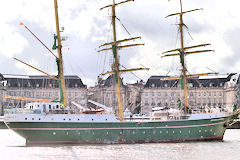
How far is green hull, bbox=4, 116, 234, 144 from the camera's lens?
153 ft

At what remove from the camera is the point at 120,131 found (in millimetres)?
50031

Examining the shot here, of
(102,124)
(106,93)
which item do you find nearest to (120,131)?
(102,124)

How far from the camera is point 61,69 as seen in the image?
51.1m

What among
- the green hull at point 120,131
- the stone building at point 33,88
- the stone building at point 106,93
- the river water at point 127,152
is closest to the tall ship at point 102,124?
the green hull at point 120,131

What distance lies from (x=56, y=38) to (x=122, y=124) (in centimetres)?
1316

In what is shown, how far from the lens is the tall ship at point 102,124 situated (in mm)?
46688

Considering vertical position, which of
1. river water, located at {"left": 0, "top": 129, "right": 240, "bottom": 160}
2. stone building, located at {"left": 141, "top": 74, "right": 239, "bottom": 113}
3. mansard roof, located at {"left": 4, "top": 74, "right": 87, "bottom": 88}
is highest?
mansard roof, located at {"left": 4, "top": 74, "right": 87, "bottom": 88}

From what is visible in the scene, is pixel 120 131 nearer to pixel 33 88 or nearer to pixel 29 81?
pixel 33 88

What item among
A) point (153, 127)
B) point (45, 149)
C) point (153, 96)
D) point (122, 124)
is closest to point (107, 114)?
point (122, 124)

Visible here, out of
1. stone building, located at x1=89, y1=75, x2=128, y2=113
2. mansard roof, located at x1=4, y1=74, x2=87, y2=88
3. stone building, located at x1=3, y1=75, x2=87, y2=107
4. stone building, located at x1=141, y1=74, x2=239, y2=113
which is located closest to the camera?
stone building, located at x1=3, y1=75, x2=87, y2=107

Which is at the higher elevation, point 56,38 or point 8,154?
point 56,38

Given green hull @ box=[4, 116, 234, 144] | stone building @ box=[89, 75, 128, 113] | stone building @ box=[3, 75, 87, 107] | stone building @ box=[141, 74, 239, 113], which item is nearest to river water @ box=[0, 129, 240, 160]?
green hull @ box=[4, 116, 234, 144]

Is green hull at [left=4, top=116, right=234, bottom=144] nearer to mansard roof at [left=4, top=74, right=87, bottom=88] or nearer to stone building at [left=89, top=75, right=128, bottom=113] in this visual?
mansard roof at [left=4, top=74, right=87, bottom=88]

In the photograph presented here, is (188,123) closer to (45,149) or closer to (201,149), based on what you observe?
(201,149)
